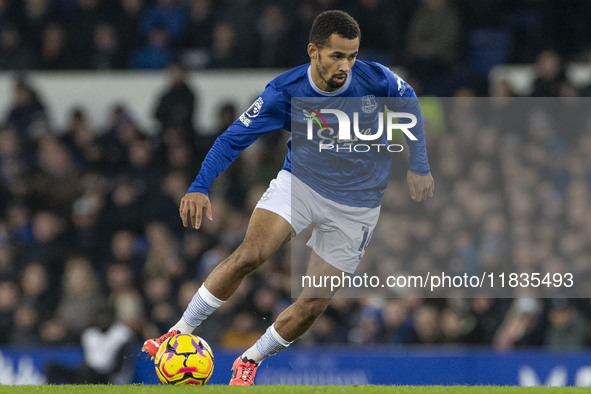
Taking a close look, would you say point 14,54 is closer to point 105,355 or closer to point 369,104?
point 105,355

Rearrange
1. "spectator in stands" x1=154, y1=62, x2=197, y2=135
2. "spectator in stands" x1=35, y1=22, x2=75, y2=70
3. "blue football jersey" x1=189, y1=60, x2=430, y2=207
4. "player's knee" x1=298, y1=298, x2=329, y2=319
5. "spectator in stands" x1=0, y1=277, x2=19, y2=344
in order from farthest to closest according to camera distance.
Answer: "spectator in stands" x1=35, y1=22, x2=75, y2=70
"spectator in stands" x1=154, y1=62, x2=197, y2=135
"spectator in stands" x1=0, y1=277, x2=19, y2=344
"player's knee" x1=298, y1=298, x2=329, y2=319
"blue football jersey" x1=189, y1=60, x2=430, y2=207

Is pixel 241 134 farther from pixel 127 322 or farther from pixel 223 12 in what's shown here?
pixel 223 12

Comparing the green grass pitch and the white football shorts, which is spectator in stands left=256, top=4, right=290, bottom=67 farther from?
the green grass pitch

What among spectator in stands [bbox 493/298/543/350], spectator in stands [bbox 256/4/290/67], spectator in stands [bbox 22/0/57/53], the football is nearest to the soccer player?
the football

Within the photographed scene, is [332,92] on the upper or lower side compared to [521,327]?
upper

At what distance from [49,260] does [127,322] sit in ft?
6.02

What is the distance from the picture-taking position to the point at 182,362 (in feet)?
24.5

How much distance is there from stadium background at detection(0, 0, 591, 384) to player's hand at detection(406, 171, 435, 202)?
2521 millimetres

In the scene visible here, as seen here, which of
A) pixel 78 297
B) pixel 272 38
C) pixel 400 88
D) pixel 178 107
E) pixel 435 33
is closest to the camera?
pixel 400 88

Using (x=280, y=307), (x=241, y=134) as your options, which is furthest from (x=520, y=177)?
(x=241, y=134)

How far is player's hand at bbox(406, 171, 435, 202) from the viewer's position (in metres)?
7.78

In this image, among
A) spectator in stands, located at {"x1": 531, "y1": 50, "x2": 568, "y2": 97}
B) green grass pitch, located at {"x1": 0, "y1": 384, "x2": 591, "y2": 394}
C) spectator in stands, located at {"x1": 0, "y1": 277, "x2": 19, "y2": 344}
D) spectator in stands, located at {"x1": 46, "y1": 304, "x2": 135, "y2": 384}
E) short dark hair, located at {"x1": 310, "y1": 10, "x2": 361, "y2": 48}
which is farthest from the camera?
spectator in stands, located at {"x1": 0, "y1": 277, "x2": 19, "y2": 344}

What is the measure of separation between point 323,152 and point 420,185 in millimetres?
758

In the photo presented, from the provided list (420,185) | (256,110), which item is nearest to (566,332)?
(420,185)
